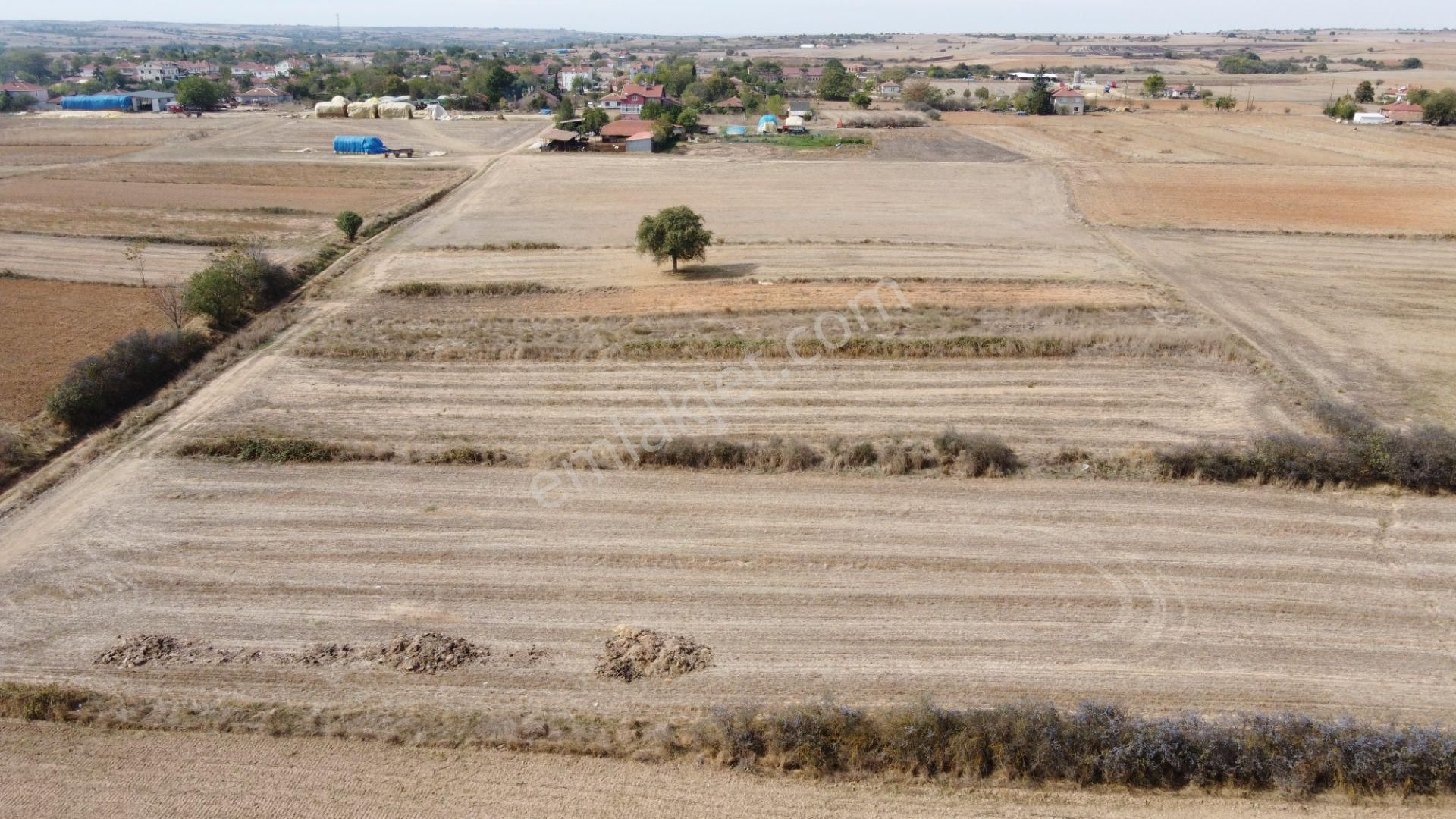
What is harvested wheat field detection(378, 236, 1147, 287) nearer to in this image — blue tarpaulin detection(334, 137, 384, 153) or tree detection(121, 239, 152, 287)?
tree detection(121, 239, 152, 287)

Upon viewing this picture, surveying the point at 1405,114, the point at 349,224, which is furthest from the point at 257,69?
the point at 1405,114

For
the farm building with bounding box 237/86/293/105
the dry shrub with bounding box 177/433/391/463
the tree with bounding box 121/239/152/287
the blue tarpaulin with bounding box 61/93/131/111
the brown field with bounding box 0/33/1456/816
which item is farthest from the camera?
the farm building with bounding box 237/86/293/105

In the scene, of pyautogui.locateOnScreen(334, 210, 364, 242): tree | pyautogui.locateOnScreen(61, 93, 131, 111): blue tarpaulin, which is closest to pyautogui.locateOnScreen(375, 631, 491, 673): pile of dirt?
pyautogui.locateOnScreen(334, 210, 364, 242): tree

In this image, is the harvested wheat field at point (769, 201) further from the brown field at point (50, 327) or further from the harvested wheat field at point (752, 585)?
the harvested wheat field at point (752, 585)

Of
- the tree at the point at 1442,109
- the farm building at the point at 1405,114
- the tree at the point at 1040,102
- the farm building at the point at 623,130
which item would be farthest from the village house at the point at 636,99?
the tree at the point at 1442,109

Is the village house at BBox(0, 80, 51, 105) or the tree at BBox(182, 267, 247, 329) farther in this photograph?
the village house at BBox(0, 80, 51, 105)
